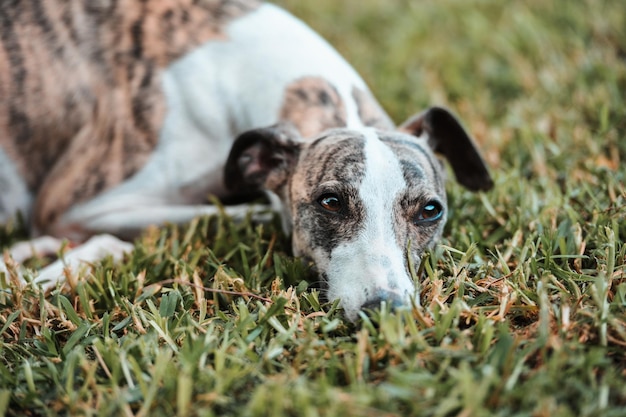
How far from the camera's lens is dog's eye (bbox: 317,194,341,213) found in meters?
2.43

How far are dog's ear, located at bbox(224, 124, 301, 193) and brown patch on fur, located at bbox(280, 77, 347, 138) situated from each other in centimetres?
12

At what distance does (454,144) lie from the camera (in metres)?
3.05

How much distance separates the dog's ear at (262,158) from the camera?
9.16ft

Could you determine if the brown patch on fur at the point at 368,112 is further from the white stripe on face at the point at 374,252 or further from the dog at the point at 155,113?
the white stripe on face at the point at 374,252

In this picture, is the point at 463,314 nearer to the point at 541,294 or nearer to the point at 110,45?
the point at 541,294

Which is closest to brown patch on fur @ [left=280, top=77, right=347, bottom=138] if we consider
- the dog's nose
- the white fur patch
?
the dog's nose

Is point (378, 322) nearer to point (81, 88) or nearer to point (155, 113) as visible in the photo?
point (155, 113)

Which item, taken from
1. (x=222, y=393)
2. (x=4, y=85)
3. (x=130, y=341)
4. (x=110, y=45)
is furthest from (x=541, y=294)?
(x=4, y=85)

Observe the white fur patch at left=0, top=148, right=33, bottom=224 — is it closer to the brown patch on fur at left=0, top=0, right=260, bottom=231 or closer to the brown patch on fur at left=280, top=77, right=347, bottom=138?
the brown patch on fur at left=0, top=0, right=260, bottom=231

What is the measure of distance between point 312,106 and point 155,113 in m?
0.75

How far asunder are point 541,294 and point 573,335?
0.18 m

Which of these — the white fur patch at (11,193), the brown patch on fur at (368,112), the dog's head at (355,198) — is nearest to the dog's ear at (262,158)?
the dog's head at (355,198)

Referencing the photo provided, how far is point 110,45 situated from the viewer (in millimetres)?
3330

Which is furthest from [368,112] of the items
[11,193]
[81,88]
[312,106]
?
[11,193]
